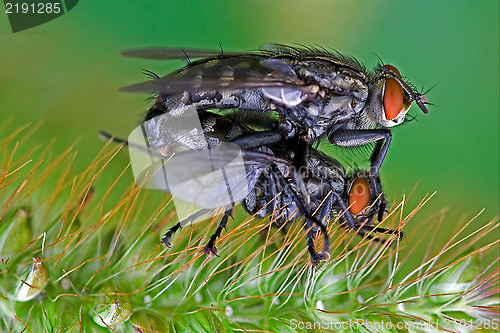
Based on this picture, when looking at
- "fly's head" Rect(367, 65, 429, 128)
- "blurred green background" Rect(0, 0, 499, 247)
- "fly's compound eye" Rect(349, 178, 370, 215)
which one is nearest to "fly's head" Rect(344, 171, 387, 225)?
"fly's compound eye" Rect(349, 178, 370, 215)

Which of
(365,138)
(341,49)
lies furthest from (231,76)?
(341,49)

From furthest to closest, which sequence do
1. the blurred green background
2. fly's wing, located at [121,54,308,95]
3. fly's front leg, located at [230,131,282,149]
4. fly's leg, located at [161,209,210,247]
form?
the blurred green background → fly's leg, located at [161,209,210,247] → fly's front leg, located at [230,131,282,149] → fly's wing, located at [121,54,308,95]

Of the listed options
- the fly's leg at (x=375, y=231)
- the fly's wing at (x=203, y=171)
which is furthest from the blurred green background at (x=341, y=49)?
the fly's wing at (x=203, y=171)

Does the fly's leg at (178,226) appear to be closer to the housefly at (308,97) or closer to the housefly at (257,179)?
the housefly at (257,179)

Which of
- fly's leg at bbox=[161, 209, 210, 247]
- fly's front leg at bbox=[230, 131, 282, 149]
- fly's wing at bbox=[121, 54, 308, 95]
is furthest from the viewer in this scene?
fly's leg at bbox=[161, 209, 210, 247]

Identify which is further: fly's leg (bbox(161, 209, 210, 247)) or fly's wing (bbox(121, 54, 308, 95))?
fly's leg (bbox(161, 209, 210, 247))

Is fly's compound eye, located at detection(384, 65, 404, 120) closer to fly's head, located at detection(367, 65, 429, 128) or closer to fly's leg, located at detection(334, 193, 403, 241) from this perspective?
fly's head, located at detection(367, 65, 429, 128)

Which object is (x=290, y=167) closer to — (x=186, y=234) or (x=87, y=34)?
(x=186, y=234)

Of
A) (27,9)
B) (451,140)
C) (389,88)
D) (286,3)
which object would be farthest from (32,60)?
(451,140)
